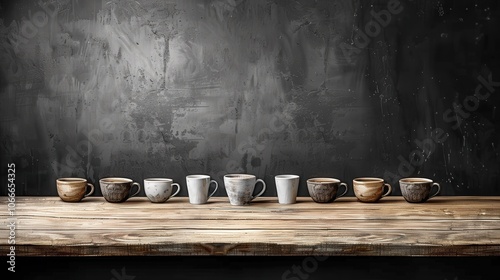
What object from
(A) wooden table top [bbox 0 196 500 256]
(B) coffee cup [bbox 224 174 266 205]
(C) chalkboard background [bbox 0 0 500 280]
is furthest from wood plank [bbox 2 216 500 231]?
(C) chalkboard background [bbox 0 0 500 280]

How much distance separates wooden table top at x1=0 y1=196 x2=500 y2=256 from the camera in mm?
1429

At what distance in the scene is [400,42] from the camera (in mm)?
2021

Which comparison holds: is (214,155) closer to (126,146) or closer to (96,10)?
(126,146)

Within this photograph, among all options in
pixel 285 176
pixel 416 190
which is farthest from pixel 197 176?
pixel 416 190

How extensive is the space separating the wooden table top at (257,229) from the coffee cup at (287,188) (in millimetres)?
44

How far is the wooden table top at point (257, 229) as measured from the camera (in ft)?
4.69

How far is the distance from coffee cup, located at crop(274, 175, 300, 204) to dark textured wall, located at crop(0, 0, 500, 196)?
16cm

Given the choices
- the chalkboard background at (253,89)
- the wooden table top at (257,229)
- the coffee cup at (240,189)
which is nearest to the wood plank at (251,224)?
the wooden table top at (257,229)

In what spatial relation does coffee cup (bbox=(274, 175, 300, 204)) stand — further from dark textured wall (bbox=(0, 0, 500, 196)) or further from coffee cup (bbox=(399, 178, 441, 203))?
coffee cup (bbox=(399, 178, 441, 203))

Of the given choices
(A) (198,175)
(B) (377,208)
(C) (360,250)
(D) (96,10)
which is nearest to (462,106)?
(B) (377,208)

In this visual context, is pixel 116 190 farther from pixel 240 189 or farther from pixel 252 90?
pixel 252 90

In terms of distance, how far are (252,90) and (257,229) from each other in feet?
2.24

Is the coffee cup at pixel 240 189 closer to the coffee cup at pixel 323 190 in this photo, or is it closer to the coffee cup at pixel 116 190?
the coffee cup at pixel 323 190

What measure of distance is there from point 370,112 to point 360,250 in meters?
0.74
